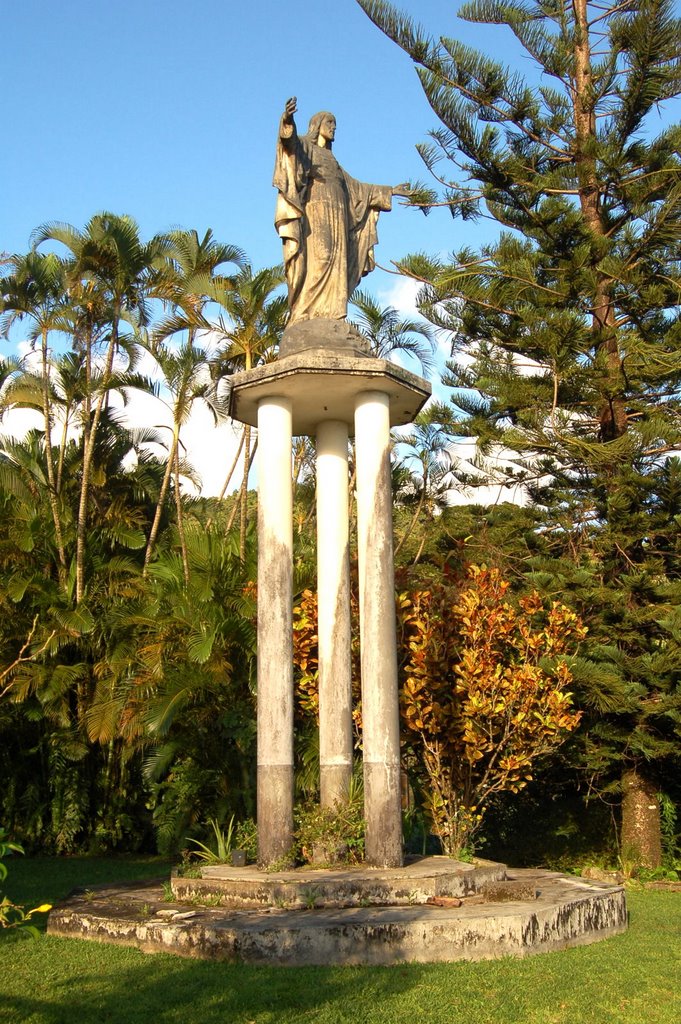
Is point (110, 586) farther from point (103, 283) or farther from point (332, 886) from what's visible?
point (332, 886)

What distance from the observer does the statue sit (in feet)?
27.6

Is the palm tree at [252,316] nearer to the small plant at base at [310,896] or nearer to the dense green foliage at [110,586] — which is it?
the dense green foliage at [110,586]

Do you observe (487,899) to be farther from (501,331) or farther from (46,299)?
(46,299)

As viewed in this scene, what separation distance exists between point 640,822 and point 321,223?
8104mm

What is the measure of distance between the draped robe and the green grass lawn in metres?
5.15

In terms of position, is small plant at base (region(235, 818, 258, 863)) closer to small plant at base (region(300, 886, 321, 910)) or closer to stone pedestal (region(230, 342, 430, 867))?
stone pedestal (region(230, 342, 430, 867))

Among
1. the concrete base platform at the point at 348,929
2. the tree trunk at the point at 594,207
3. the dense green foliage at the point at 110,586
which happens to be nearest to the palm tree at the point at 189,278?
the dense green foliage at the point at 110,586

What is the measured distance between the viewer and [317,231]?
28.5ft

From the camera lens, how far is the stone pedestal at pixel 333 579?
750cm

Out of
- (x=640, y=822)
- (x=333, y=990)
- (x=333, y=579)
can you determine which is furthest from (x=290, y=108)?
(x=640, y=822)

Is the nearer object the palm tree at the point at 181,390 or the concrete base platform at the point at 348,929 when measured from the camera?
the concrete base platform at the point at 348,929

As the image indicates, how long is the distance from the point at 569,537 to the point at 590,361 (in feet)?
7.58

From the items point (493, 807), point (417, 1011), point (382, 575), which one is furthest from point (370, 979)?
point (493, 807)

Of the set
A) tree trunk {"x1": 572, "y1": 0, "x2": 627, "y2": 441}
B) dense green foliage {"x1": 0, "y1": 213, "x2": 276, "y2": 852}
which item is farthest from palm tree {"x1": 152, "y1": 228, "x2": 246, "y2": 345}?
tree trunk {"x1": 572, "y1": 0, "x2": 627, "y2": 441}
